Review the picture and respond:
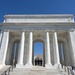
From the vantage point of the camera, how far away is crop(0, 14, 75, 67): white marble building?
28.3m

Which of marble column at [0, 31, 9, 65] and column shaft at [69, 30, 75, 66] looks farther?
column shaft at [69, 30, 75, 66]

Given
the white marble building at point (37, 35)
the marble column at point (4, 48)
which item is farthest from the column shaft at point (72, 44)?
the marble column at point (4, 48)

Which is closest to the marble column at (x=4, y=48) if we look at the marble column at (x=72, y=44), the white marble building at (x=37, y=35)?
the white marble building at (x=37, y=35)

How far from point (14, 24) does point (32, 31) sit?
5449 mm

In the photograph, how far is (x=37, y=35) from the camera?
3578cm

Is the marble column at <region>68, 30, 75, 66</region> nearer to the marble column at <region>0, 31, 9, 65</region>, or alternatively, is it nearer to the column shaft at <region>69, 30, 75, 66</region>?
the column shaft at <region>69, 30, 75, 66</region>

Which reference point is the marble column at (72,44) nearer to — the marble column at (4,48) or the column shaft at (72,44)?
→ the column shaft at (72,44)

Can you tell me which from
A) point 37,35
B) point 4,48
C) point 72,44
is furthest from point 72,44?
point 4,48

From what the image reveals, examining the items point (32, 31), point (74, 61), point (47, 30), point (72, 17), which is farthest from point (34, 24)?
point (74, 61)

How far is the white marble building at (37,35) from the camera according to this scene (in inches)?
1115

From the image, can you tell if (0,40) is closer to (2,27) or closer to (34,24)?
(2,27)

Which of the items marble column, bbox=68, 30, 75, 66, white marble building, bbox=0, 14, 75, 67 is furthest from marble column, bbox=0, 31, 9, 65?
marble column, bbox=68, 30, 75, 66

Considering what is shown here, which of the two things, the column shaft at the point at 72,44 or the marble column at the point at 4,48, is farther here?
the column shaft at the point at 72,44

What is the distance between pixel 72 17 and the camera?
3419 cm
